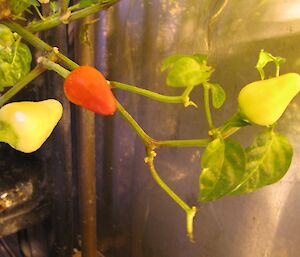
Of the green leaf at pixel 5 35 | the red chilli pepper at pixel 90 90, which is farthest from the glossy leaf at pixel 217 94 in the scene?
the green leaf at pixel 5 35

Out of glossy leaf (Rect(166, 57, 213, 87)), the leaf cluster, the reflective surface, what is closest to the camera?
glossy leaf (Rect(166, 57, 213, 87))

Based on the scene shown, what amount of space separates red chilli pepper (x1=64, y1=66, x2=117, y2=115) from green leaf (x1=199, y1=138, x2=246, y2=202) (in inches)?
4.5

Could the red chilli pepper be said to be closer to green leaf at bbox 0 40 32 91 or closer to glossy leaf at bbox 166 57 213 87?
glossy leaf at bbox 166 57 213 87

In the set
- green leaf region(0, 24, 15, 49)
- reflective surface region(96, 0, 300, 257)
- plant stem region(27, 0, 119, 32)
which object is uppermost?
plant stem region(27, 0, 119, 32)

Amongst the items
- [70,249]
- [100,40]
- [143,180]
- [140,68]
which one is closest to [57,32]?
[100,40]

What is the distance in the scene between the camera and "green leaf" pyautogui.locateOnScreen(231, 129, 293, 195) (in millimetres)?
399

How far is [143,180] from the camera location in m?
0.85

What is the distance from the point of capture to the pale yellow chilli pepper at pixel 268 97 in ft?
1.18

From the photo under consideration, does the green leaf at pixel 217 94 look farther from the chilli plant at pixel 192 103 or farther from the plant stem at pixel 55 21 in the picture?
the plant stem at pixel 55 21

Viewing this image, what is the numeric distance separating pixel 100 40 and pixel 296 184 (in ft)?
1.66

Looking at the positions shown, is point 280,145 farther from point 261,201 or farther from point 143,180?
point 143,180

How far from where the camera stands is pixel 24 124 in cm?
37

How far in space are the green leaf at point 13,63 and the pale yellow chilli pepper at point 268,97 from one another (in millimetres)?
286

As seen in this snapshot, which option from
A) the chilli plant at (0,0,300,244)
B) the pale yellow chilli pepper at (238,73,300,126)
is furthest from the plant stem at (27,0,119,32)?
the pale yellow chilli pepper at (238,73,300,126)
